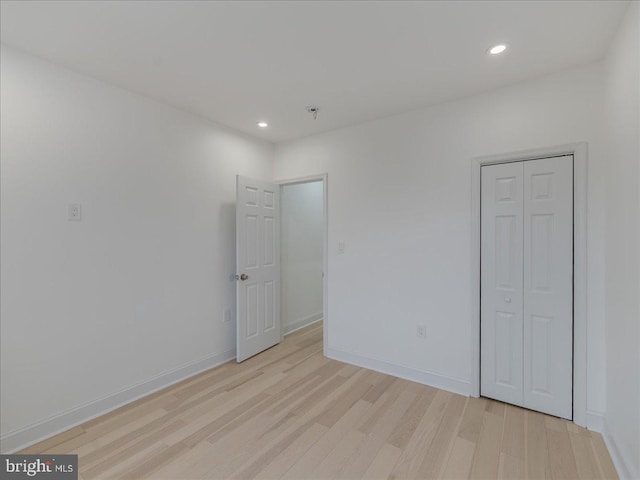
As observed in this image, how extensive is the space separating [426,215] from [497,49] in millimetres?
1310

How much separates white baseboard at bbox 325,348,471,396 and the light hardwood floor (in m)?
0.08

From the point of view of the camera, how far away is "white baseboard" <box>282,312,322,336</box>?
420 cm

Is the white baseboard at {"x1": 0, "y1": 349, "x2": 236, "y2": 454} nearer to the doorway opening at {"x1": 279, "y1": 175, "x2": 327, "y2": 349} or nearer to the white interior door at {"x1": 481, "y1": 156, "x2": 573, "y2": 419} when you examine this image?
the doorway opening at {"x1": 279, "y1": 175, "x2": 327, "y2": 349}

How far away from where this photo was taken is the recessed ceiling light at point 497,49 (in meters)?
1.90

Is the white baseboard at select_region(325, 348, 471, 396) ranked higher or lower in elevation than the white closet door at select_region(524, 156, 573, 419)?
lower

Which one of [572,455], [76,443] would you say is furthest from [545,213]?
[76,443]

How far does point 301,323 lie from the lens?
4465mm

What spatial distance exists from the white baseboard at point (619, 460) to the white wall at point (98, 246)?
123 inches

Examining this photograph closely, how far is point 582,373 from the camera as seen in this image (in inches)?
83.5

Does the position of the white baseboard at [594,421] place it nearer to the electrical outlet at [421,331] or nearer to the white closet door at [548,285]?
the white closet door at [548,285]

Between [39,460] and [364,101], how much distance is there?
3.39m

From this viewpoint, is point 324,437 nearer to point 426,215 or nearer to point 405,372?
point 405,372

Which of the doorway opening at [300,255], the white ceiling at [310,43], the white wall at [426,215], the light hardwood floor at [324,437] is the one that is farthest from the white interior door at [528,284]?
the doorway opening at [300,255]

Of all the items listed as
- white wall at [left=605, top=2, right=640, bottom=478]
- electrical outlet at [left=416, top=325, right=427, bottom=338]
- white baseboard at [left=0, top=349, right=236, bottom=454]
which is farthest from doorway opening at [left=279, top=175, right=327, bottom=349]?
white wall at [left=605, top=2, right=640, bottom=478]
